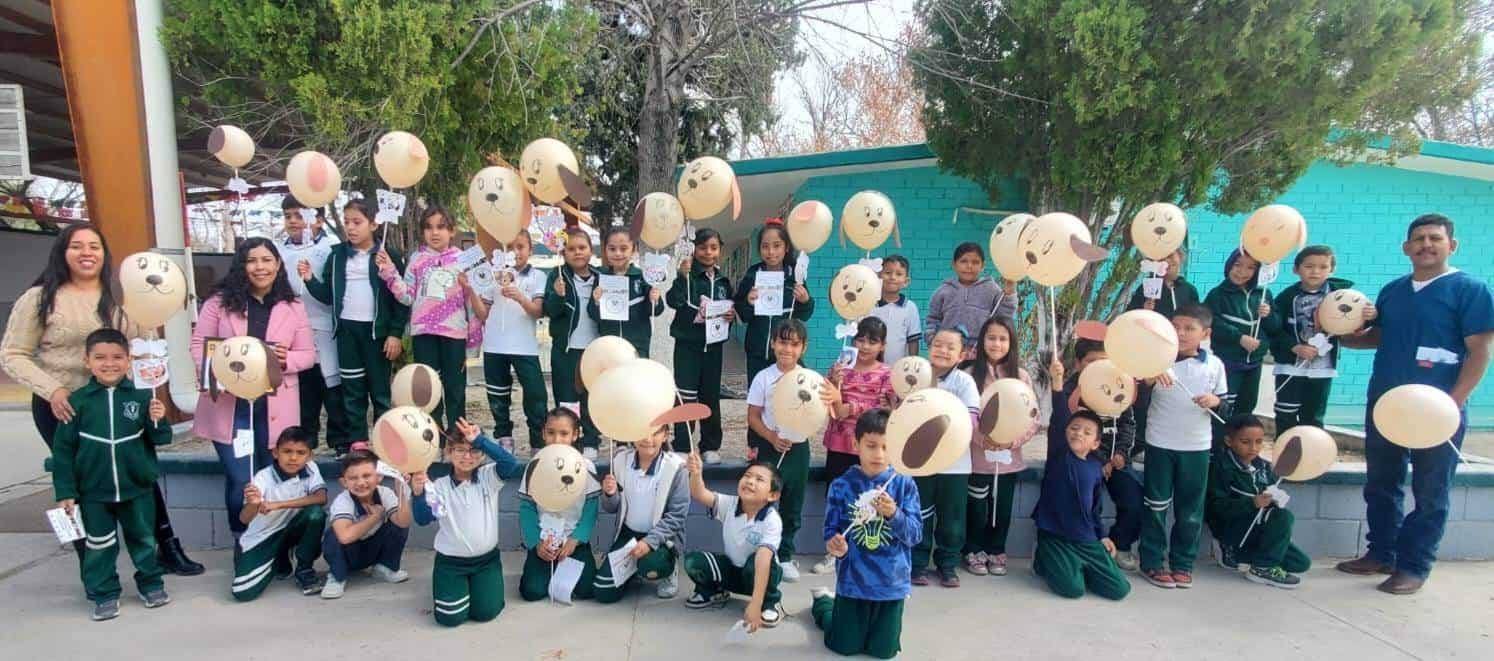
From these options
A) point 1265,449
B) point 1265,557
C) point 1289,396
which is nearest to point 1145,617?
point 1265,557

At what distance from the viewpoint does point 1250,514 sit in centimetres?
355

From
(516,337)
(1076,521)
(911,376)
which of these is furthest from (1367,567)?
(516,337)

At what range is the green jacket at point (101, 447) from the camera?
303cm

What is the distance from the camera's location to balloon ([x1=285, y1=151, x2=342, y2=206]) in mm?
3834

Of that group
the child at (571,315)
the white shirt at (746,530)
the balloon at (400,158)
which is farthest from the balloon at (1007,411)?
the balloon at (400,158)

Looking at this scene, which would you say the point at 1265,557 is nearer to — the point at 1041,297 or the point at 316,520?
the point at 1041,297

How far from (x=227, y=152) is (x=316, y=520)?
2.12 m

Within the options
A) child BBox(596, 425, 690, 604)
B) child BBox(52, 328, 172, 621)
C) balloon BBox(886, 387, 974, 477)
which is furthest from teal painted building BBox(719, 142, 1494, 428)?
child BBox(52, 328, 172, 621)

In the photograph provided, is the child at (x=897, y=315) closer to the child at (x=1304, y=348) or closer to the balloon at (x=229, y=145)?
the child at (x=1304, y=348)

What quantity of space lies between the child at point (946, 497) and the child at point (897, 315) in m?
0.52

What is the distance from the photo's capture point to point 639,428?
9.12 ft

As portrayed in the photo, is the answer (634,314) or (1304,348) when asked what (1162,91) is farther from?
(634,314)

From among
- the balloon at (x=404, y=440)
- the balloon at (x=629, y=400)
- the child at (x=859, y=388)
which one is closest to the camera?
the balloon at (x=629, y=400)

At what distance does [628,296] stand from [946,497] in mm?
1810
